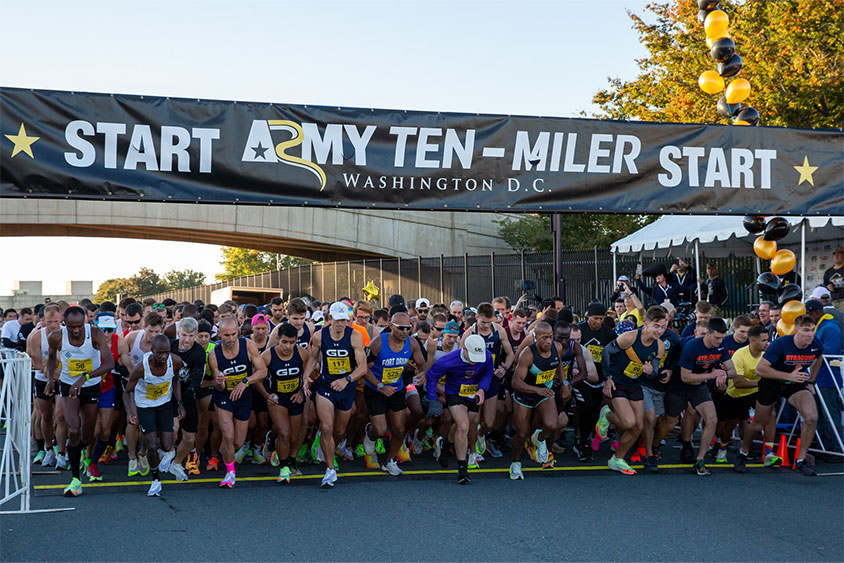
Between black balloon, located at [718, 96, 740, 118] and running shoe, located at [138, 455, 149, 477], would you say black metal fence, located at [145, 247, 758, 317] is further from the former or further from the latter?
running shoe, located at [138, 455, 149, 477]

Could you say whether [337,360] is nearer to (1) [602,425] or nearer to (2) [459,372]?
(2) [459,372]

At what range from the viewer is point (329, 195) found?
9055 millimetres

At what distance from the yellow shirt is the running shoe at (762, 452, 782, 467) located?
83 centimetres

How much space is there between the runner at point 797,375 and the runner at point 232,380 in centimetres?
603

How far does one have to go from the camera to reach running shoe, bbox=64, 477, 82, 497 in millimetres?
8164

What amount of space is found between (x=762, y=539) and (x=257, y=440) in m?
6.04

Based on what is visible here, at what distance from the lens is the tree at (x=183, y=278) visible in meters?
126

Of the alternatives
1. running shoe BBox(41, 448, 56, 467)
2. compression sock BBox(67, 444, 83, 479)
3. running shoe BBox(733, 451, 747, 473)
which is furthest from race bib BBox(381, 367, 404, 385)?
running shoe BBox(41, 448, 56, 467)

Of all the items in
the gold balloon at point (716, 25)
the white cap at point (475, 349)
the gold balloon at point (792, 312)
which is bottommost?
the white cap at point (475, 349)

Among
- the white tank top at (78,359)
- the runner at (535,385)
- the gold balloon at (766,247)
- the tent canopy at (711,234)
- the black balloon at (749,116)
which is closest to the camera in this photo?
the white tank top at (78,359)

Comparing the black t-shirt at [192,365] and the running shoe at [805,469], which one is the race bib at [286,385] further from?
the running shoe at [805,469]

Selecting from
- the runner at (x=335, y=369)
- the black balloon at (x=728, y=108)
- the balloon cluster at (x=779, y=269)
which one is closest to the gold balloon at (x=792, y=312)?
the balloon cluster at (x=779, y=269)

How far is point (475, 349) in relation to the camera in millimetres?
9047

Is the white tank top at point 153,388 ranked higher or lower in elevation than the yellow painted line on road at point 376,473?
higher
